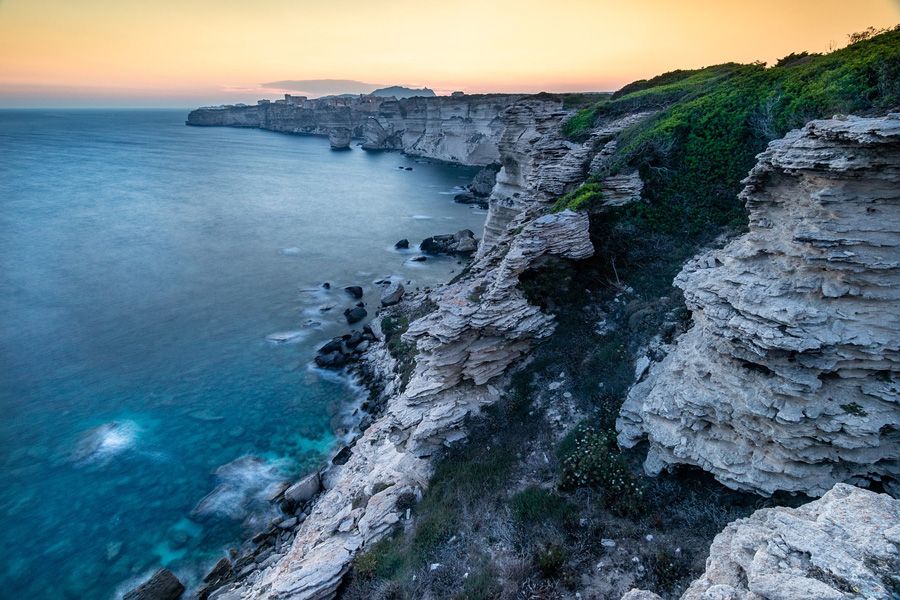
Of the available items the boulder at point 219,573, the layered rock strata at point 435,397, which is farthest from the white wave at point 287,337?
the boulder at point 219,573

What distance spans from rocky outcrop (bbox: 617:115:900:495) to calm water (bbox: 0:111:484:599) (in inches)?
627

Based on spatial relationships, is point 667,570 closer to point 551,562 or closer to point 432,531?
point 551,562

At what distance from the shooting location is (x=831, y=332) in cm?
886

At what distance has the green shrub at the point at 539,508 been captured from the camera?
1084 centimetres

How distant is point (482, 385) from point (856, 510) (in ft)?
36.0

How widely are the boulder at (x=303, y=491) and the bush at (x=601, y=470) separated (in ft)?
33.1

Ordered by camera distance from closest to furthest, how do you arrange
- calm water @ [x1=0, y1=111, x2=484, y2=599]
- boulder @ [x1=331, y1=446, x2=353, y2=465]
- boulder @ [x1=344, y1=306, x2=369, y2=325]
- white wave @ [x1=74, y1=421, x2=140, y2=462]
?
calm water @ [x1=0, y1=111, x2=484, y2=599] → boulder @ [x1=331, y1=446, x2=353, y2=465] → white wave @ [x1=74, y1=421, x2=140, y2=462] → boulder @ [x1=344, y1=306, x2=369, y2=325]

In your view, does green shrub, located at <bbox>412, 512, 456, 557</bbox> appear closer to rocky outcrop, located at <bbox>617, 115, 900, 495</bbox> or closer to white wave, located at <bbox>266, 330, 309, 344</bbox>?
rocky outcrop, located at <bbox>617, 115, 900, 495</bbox>

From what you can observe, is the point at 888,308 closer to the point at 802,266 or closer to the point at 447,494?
the point at 802,266

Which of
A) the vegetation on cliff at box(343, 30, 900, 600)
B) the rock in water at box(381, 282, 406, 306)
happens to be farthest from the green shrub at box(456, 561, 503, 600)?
the rock in water at box(381, 282, 406, 306)

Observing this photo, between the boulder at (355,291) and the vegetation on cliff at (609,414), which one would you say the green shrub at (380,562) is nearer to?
the vegetation on cliff at (609,414)

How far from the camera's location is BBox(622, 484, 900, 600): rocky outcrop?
4.83 metres

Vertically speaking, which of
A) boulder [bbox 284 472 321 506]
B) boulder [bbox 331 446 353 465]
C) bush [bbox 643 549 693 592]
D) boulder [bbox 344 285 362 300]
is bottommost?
boulder [bbox 284 472 321 506]

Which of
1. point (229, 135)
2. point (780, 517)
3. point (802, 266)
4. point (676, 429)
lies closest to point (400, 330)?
point (676, 429)
